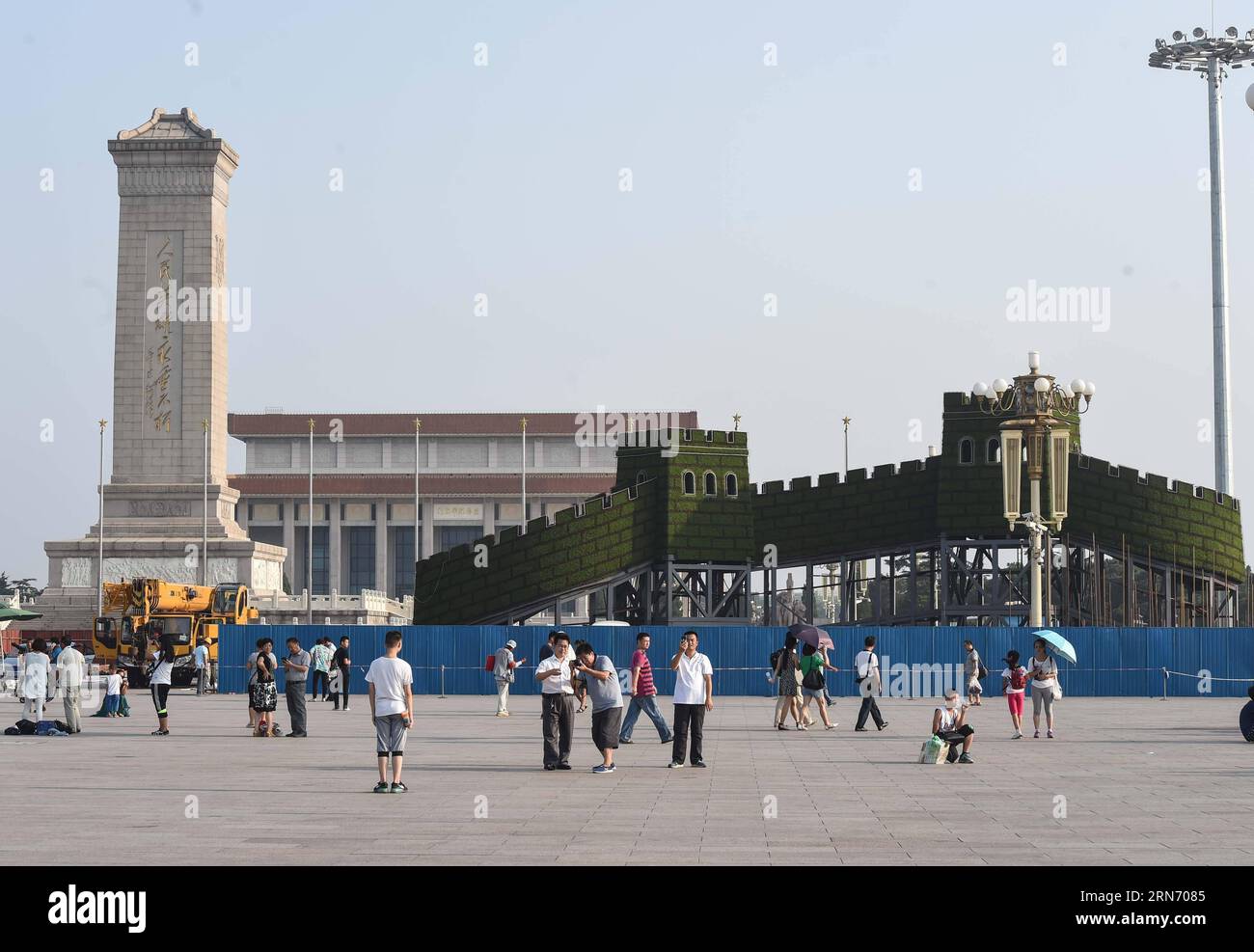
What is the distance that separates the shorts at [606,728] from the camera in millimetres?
21031

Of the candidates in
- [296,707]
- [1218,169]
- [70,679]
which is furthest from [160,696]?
[1218,169]

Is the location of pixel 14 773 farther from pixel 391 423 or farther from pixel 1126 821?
pixel 391 423

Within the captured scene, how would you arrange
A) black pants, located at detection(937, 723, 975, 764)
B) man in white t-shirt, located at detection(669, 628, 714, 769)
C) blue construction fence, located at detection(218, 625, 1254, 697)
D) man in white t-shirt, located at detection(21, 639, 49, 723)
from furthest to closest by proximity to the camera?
blue construction fence, located at detection(218, 625, 1254, 697) < man in white t-shirt, located at detection(21, 639, 49, 723) < black pants, located at detection(937, 723, 975, 764) < man in white t-shirt, located at detection(669, 628, 714, 769)

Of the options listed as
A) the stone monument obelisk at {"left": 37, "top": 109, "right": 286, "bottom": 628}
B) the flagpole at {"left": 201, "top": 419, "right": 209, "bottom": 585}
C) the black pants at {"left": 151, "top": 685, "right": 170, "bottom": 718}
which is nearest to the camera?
the black pants at {"left": 151, "top": 685, "right": 170, "bottom": 718}

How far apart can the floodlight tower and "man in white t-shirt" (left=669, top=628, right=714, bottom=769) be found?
5517 centimetres

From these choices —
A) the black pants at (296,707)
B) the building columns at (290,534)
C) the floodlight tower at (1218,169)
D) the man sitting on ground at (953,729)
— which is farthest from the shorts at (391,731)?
the building columns at (290,534)

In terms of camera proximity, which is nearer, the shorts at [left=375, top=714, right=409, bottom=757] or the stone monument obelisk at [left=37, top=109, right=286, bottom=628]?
the shorts at [left=375, top=714, right=409, bottom=757]

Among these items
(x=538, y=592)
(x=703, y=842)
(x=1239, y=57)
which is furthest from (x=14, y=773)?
(x=1239, y=57)

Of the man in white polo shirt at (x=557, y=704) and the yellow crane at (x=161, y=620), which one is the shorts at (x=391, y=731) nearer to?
the man in white polo shirt at (x=557, y=704)

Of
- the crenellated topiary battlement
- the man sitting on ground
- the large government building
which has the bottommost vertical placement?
the man sitting on ground

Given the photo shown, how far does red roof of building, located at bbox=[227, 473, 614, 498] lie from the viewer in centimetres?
12400

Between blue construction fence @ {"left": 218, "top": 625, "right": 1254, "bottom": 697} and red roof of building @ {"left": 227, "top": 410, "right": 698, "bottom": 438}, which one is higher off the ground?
red roof of building @ {"left": 227, "top": 410, "right": 698, "bottom": 438}

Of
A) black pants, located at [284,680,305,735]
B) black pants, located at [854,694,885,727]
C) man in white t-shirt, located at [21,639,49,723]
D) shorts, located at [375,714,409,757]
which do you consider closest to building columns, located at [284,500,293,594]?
man in white t-shirt, located at [21,639,49,723]

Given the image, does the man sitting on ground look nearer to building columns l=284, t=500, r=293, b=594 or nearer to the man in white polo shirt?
the man in white polo shirt
